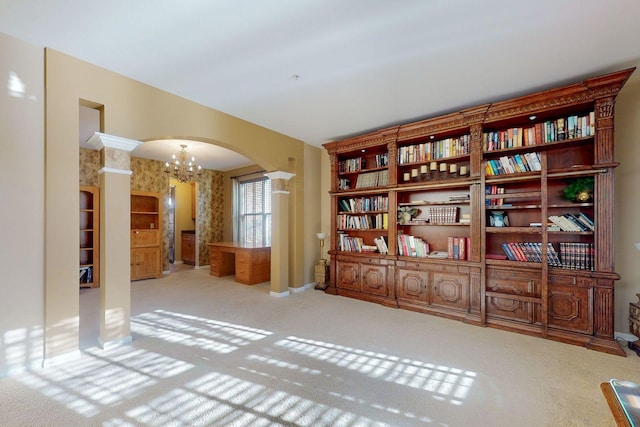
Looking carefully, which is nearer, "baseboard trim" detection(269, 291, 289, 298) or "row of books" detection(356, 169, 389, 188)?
"row of books" detection(356, 169, 389, 188)

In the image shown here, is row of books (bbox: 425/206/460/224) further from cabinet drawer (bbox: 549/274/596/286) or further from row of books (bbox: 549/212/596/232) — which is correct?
cabinet drawer (bbox: 549/274/596/286)

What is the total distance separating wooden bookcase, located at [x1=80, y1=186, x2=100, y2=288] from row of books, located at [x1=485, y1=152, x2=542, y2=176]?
21.8 feet

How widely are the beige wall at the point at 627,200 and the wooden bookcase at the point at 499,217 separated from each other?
0.27 metres

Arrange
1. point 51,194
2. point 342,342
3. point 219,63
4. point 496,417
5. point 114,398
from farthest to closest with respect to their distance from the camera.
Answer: point 342,342, point 219,63, point 51,194, point 114,398, point 496,417

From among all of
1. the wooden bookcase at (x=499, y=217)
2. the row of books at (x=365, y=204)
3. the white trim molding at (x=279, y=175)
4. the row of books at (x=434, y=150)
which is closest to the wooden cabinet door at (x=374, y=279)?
the wooden bookcase at (x=499, y=217)

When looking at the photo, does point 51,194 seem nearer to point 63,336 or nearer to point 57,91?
point 57,91

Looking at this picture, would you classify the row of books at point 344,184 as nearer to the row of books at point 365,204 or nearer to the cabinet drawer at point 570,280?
the row of books at point 365,204

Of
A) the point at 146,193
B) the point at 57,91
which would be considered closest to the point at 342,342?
the point at 57,91

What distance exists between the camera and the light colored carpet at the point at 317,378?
179 cm

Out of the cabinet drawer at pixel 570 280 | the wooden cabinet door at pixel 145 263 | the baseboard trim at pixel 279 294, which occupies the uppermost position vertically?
the cabinet drawer at pixel 570 280

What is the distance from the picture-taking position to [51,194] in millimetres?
2412

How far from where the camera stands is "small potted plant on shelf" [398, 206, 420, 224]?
13.6 ft

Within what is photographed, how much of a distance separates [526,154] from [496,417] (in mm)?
2811

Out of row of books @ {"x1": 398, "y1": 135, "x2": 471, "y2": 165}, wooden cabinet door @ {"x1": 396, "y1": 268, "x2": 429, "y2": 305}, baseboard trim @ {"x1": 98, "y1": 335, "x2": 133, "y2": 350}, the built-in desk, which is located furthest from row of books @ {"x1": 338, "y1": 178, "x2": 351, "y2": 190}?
baseboard trim @ {"x1": 98, "y1": 335, "x2": 133, "y2": 350}
